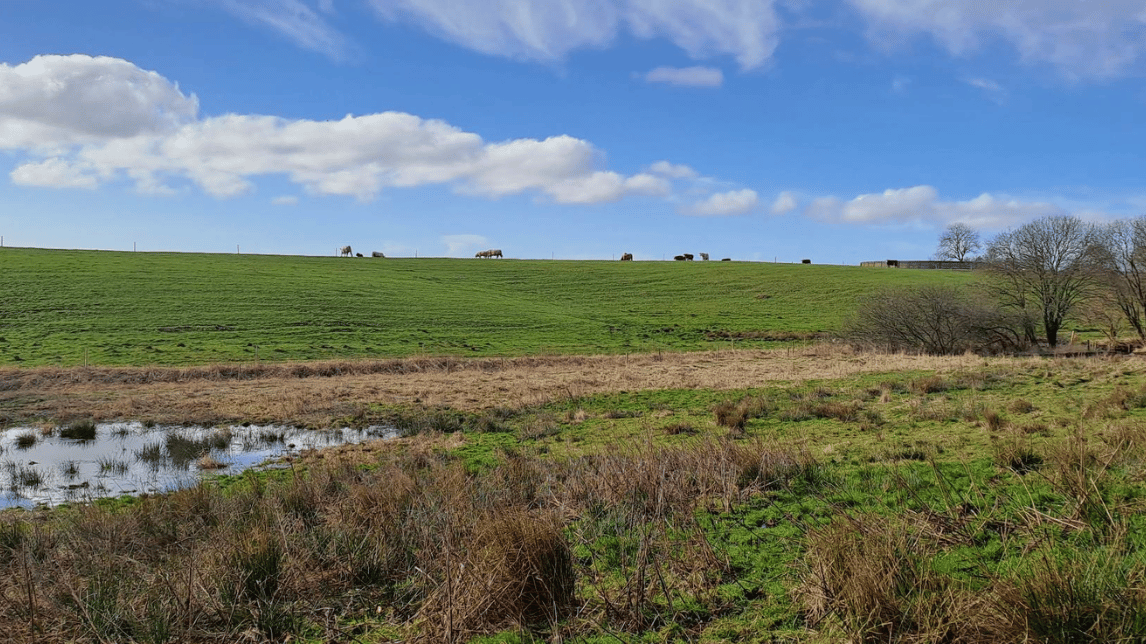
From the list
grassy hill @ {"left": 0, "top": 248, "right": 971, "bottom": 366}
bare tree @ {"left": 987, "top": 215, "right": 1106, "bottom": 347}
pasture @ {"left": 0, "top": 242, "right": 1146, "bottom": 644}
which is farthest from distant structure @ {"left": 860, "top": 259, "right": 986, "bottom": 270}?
pasture @ {"left": 0, "top": 242, "right": 1146, "bottom": 644}

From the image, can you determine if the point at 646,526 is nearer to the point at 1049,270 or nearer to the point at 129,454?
the point at 129,454

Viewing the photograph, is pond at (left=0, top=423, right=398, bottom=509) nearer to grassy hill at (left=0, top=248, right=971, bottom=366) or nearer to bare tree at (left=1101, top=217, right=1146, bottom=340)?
grassy hill at (left=0, top=248, right=971, bottom=366)

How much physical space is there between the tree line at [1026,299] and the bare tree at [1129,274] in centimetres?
5

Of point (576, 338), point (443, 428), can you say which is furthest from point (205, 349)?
point (443, 428)

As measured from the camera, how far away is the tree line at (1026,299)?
40.5 m

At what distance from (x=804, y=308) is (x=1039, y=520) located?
197 ft

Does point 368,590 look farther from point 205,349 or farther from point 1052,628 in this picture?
point 205,349

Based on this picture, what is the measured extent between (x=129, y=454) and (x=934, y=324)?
38.5m

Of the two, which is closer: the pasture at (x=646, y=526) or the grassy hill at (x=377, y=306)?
the pasture at (x=646, y=526)

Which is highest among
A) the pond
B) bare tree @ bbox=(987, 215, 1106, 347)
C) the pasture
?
bare tree @ bbox=(987, 215, 1106, 347)

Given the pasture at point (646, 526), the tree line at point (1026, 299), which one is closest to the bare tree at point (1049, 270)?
the tree line at point (1026, 299)

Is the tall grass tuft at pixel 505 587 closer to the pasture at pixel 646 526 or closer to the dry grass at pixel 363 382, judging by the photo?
the pasture at pixel 646 526

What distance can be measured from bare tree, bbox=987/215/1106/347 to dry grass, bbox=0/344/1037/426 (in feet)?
42.9

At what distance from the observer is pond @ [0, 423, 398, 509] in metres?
14.4
